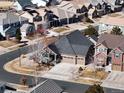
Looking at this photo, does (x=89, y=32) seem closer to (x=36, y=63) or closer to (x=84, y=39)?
(x=84, y=39)

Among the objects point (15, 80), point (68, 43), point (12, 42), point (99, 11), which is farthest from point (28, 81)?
point (99, 11)

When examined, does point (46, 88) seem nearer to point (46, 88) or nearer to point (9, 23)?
point (46, 88)

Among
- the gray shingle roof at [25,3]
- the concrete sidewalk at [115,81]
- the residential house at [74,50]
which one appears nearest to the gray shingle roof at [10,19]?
the gray shingle roof at [25,3]

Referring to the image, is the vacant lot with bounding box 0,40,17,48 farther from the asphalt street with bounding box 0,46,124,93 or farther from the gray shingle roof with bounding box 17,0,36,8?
the gray shingle roof with bounding box 17,0,36,8

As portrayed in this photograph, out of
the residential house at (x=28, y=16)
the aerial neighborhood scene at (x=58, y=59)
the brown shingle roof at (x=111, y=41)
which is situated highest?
the residential house at (x=28, y=16)

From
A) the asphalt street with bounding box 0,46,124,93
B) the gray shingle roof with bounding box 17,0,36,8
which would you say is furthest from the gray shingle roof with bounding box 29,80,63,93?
the gray shingle roof with bounding box 17,0,36,8

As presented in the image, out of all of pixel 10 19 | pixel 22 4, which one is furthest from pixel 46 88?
pixel 22 4

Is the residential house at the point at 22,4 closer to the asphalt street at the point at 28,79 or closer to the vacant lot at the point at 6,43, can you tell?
the vacant lot at the point at 6,43
